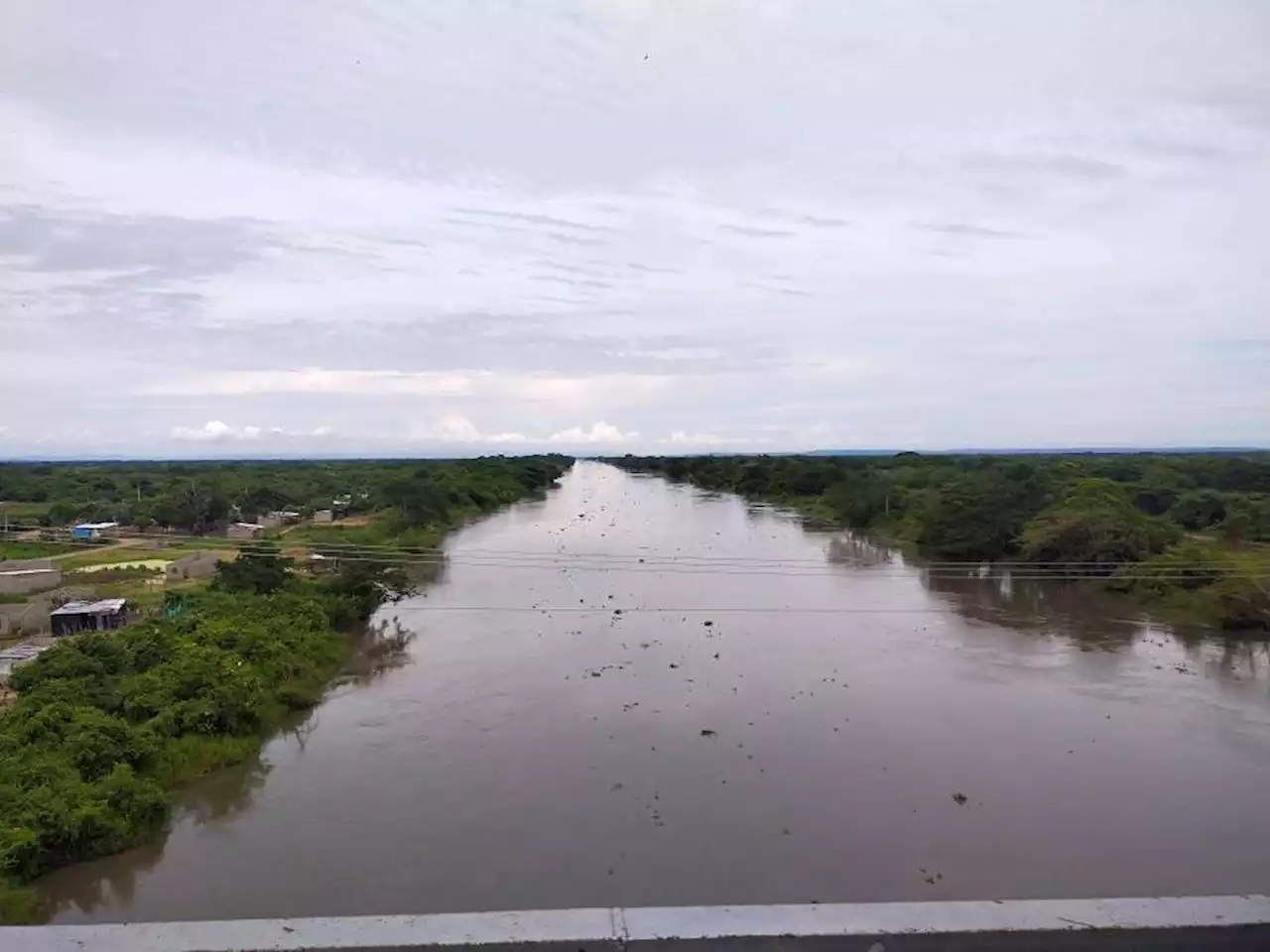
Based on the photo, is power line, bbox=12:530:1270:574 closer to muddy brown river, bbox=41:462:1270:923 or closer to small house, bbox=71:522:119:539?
small house, bbox=71:522:119:539

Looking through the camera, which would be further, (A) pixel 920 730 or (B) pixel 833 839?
(A) pixel 920 730

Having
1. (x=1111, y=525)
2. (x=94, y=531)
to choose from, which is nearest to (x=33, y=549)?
(x=94, y=531)

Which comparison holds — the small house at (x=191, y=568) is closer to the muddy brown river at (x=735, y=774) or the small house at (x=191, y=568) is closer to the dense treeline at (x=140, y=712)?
the dense treeline at (x=140, y=712)

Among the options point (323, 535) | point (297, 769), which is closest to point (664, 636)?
point (297, 769)

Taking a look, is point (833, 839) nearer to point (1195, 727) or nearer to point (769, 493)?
point (1195, 727)

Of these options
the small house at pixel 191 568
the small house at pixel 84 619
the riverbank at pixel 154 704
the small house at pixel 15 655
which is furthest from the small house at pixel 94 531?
the small house at pixel 15 655

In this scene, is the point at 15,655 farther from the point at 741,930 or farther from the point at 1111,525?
the point at 1111,525
